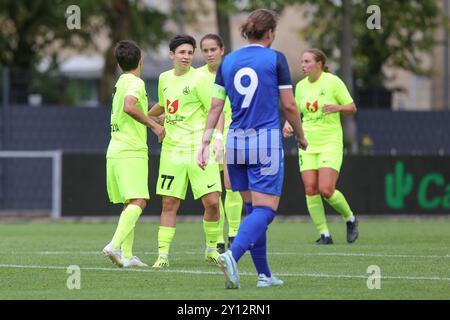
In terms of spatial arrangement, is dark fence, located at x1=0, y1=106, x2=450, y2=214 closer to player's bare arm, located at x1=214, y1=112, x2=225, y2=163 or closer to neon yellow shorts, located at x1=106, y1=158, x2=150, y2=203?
player's bare arm, located at x1=214, y1=112, x2=225, y2=163

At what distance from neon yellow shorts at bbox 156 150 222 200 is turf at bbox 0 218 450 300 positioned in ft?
2.32

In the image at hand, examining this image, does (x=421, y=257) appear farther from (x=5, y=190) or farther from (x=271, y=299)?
(x=5, y=190)

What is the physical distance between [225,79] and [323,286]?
1754 millimetres

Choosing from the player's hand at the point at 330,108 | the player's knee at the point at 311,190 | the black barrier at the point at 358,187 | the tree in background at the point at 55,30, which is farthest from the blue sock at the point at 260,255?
the tree in background at the point at 55,30

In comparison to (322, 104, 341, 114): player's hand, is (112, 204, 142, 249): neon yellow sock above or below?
below

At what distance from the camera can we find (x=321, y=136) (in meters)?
15.4

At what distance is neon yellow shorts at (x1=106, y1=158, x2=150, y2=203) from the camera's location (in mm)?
11742

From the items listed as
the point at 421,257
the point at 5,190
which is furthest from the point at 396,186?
the point at 421,257

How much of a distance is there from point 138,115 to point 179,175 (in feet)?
2.46

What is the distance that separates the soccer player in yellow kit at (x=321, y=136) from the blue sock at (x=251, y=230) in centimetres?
578

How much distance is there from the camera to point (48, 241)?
636 inches

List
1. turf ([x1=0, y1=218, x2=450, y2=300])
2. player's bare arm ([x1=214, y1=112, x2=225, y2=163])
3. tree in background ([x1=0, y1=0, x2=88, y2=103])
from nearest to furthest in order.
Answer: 1. turf ([x1=0, y1=218, x2=450, y2=300])
2. player's bare arm ([x1=214, y1=112, x2=225, y2=163])
3. tree in background ([x1=0, y1=0, x2=88, y2=103])

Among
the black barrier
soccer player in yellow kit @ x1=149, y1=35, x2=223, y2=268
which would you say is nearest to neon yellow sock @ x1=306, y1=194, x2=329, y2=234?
soccer player in yellow kit @ x1=149, y1=35, x2=223, y2=268

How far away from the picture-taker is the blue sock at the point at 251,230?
30.8 feet
